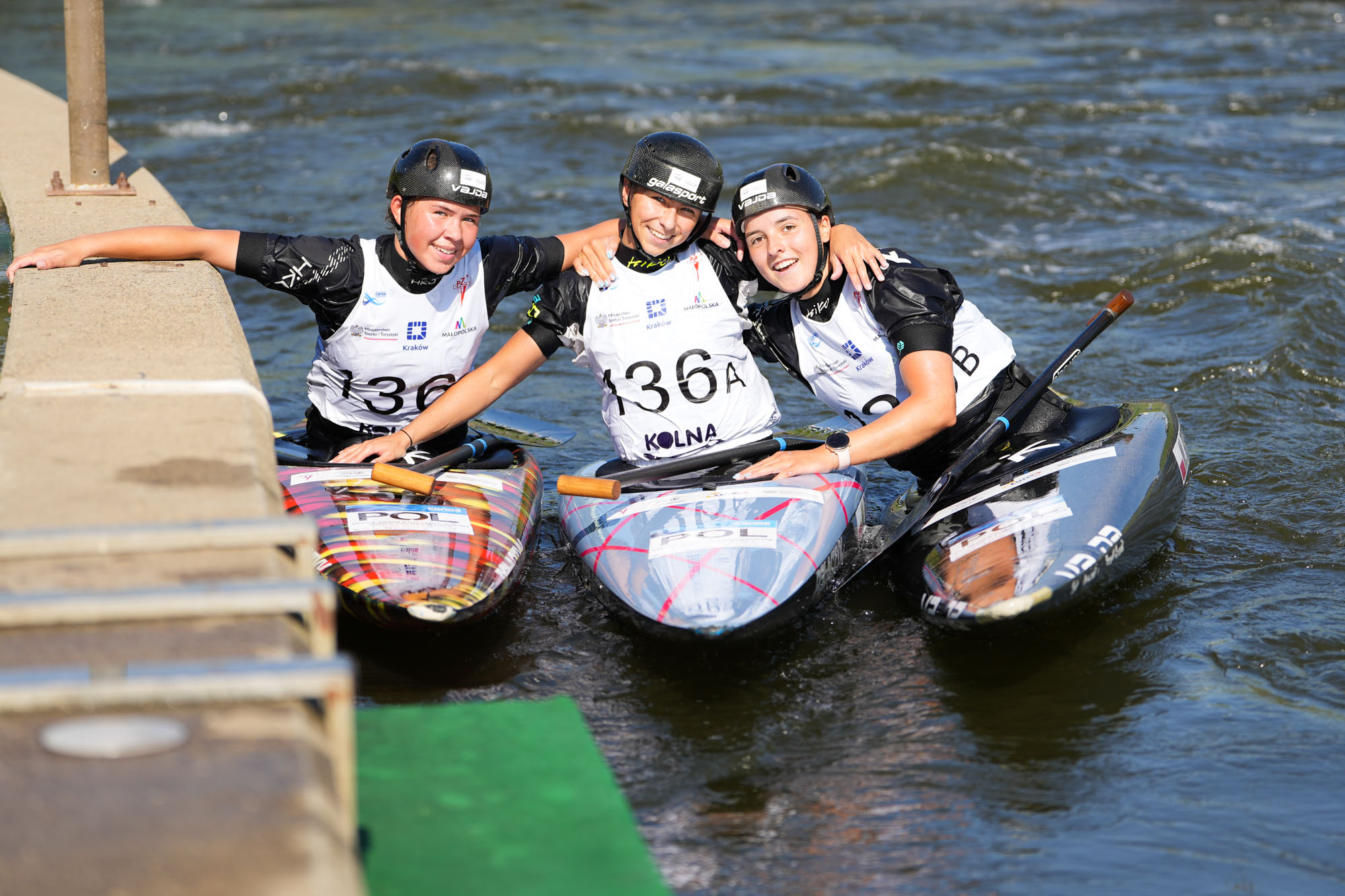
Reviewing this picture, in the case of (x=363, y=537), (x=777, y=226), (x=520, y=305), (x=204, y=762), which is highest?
(x=777, y=226)

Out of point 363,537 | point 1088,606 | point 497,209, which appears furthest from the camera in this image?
point 497,209

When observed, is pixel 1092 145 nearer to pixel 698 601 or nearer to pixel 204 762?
pixel 698 601

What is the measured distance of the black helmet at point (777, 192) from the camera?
451 cm

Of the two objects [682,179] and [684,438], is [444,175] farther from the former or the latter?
[684,438]

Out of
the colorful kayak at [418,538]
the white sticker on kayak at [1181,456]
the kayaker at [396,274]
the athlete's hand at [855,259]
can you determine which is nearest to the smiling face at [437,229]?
the kayaker at [396,274]

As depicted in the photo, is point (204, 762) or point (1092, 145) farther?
point (1092, 145)

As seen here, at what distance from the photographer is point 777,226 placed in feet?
14.9

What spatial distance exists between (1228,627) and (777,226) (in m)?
1.99

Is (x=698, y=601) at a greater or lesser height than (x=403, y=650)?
greater

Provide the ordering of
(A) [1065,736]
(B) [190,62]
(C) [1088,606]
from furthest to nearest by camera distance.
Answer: (B) [190,62] → (C) [1088,606] → (A) [1065,736]

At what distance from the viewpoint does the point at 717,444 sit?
15.8 feet

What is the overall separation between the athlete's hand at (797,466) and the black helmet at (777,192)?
0.82 m

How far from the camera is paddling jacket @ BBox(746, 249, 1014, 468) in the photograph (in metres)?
4.57

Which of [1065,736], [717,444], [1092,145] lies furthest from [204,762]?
[1092,145]
